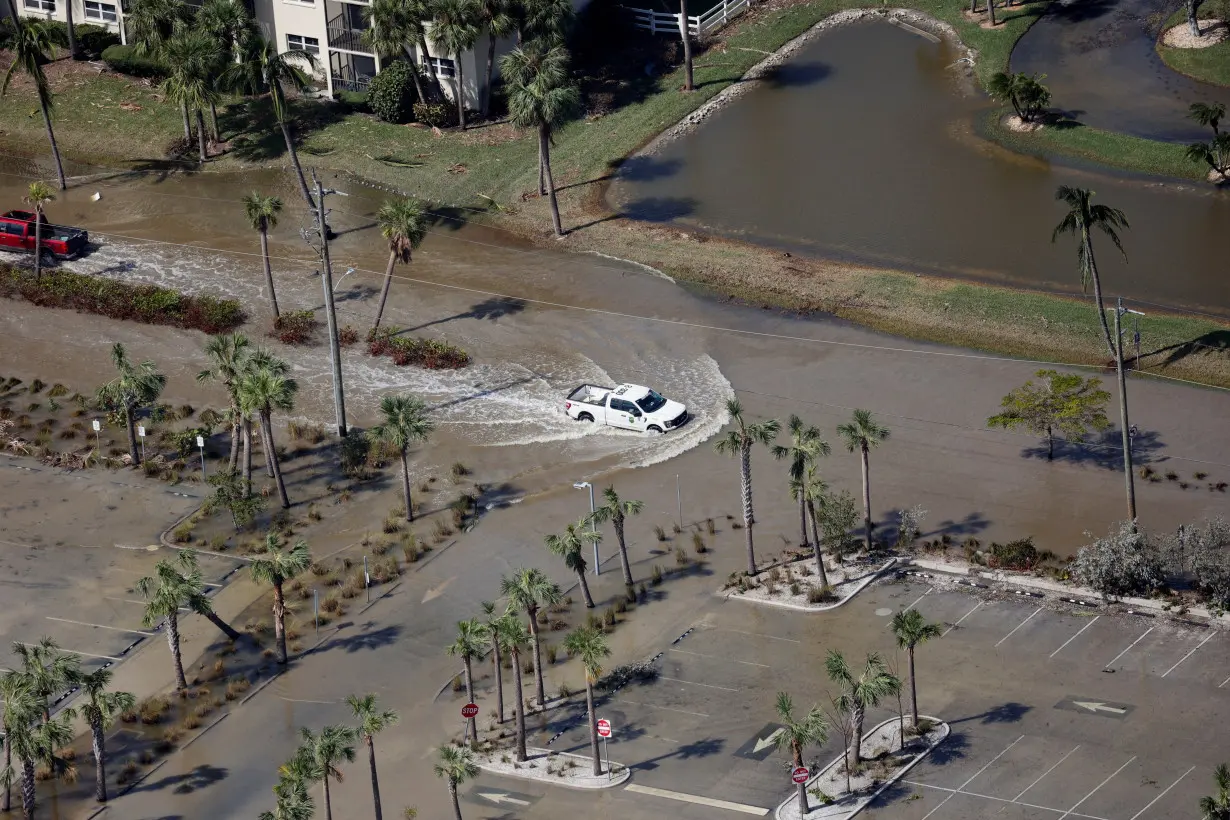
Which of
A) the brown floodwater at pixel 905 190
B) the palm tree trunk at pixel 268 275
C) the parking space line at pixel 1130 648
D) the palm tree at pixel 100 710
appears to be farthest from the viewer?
the brown floodwater at pixel 905 190

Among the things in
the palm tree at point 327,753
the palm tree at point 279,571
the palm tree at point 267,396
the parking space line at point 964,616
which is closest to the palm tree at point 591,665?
the palm tree at point 327,753

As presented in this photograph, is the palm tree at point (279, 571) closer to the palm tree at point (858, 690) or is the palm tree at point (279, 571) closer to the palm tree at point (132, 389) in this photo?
the palm tree at point (132, 389)

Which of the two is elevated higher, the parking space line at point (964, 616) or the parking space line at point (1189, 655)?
the parking space line at point (964, 616)

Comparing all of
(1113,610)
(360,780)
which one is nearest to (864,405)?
(1113,610)

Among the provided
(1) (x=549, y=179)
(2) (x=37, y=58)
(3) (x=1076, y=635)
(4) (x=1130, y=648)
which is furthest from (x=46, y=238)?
(4) (x=1130, y=648)

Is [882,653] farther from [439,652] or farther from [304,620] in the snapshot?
[304,620]
